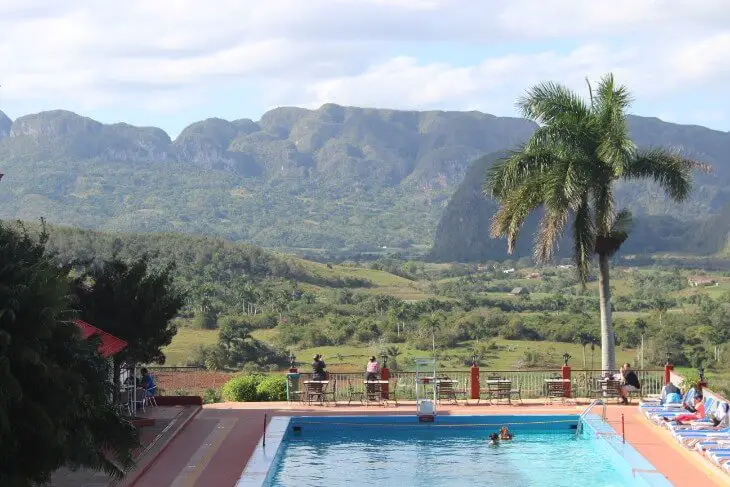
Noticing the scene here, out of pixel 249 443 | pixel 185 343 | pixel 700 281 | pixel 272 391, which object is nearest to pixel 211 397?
pixel 272 391

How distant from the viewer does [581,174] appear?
2238 centimetres

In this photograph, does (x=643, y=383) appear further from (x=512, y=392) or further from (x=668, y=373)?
(x=512, y=392)

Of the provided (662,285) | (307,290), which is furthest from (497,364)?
(662,285)

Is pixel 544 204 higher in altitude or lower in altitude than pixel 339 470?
higher

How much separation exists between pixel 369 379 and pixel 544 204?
513 cm

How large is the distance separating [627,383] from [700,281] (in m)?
102

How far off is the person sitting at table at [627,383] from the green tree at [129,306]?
29.9 feet

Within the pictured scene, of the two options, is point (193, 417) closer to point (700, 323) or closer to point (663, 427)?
point (663, 427)

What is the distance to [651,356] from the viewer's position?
47219 mm

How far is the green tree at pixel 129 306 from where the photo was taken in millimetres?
19859

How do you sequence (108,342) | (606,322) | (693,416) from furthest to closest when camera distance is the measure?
(606,322)
(693,416)
(108,342)

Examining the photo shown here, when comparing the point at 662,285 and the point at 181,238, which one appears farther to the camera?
the point at 662,285

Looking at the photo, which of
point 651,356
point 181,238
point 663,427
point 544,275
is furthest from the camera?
point 544,275

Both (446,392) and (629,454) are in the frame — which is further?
(446,392)
